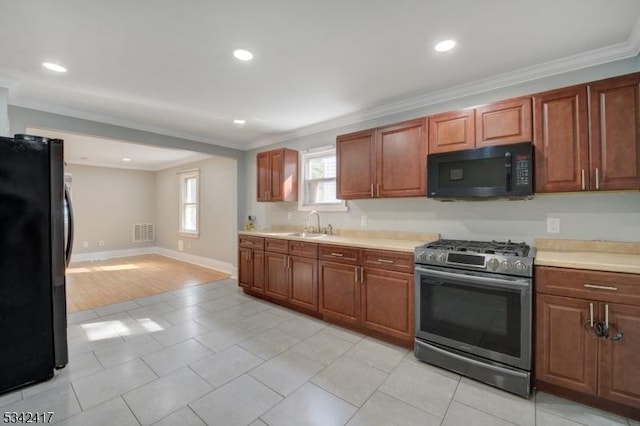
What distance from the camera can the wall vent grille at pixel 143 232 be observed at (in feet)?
25.8

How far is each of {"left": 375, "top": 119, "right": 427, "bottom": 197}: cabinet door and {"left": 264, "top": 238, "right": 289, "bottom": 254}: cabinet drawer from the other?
1.36 metres

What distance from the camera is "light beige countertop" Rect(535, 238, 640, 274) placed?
1754 millimetres

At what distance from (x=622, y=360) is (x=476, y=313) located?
80 cm

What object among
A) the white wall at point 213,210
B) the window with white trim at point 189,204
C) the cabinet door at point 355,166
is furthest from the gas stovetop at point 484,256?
the window with white trim at point 189,204

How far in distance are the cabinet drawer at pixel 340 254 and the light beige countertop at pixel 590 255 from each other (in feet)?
4.92

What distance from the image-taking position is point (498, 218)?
2.65m

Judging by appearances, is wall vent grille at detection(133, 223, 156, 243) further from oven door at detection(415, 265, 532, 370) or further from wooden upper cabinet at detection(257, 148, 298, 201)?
oven door at detection(415, 265, 532, 370)

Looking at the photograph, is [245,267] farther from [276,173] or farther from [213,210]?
[213,210]

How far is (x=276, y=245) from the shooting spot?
12.4 ft

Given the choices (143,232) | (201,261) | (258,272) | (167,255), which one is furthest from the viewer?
(143,232)

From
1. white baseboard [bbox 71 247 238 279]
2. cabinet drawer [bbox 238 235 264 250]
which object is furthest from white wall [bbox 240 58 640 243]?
white baseboard [bbox 71 247 238 279]

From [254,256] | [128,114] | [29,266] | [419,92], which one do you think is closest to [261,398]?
[29,266]

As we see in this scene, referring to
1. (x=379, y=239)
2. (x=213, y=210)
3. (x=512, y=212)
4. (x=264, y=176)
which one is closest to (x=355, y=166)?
(x=379, y=239)

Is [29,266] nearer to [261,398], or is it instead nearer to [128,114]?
[261,398]
